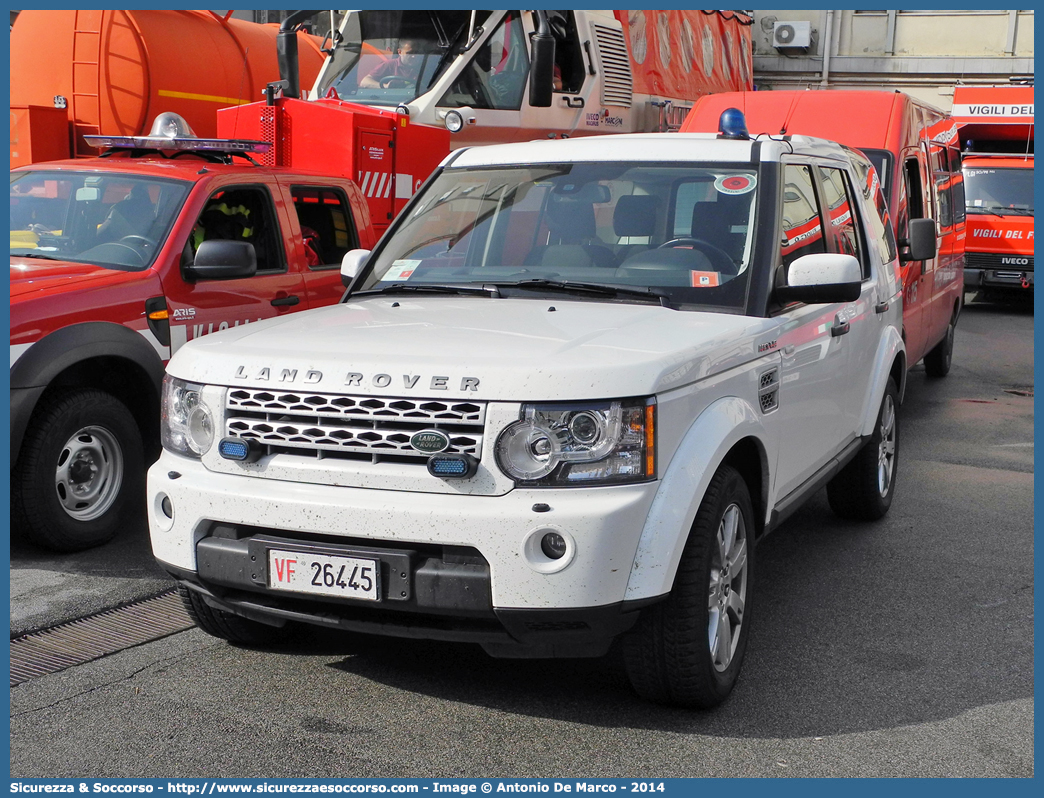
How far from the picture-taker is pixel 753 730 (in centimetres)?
372

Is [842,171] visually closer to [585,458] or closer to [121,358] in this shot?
[585,458]

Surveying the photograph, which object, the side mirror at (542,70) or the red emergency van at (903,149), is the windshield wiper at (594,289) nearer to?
the red emergency van at (903,149)

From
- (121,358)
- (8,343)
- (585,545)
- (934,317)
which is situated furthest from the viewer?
(934,317)

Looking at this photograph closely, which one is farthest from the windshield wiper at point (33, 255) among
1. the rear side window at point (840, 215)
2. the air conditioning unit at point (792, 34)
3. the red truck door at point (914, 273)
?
the air conditioning unit at point (792, 34)

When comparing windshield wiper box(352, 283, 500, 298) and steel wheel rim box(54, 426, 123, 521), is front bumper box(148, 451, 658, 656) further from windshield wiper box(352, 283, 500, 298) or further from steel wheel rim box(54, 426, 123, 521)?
steel wheel rim box(54, 426, 123, 521)

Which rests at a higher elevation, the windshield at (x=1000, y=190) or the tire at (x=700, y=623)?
the windshield at (x=1000, y=190)

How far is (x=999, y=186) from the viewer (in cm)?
1788

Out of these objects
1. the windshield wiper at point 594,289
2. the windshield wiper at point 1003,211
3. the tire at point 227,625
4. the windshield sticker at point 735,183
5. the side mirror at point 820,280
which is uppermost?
the windshield sticker at point 735,183

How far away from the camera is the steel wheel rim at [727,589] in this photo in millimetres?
3789

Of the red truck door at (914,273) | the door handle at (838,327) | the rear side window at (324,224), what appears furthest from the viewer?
the red truck door at (914,273)

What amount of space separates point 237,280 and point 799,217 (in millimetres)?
3011

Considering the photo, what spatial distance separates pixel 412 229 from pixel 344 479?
76.4 inches

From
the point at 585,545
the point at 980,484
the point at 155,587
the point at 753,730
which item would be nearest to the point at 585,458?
the point at 585,545

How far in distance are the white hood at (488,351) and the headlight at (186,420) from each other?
6 cm
